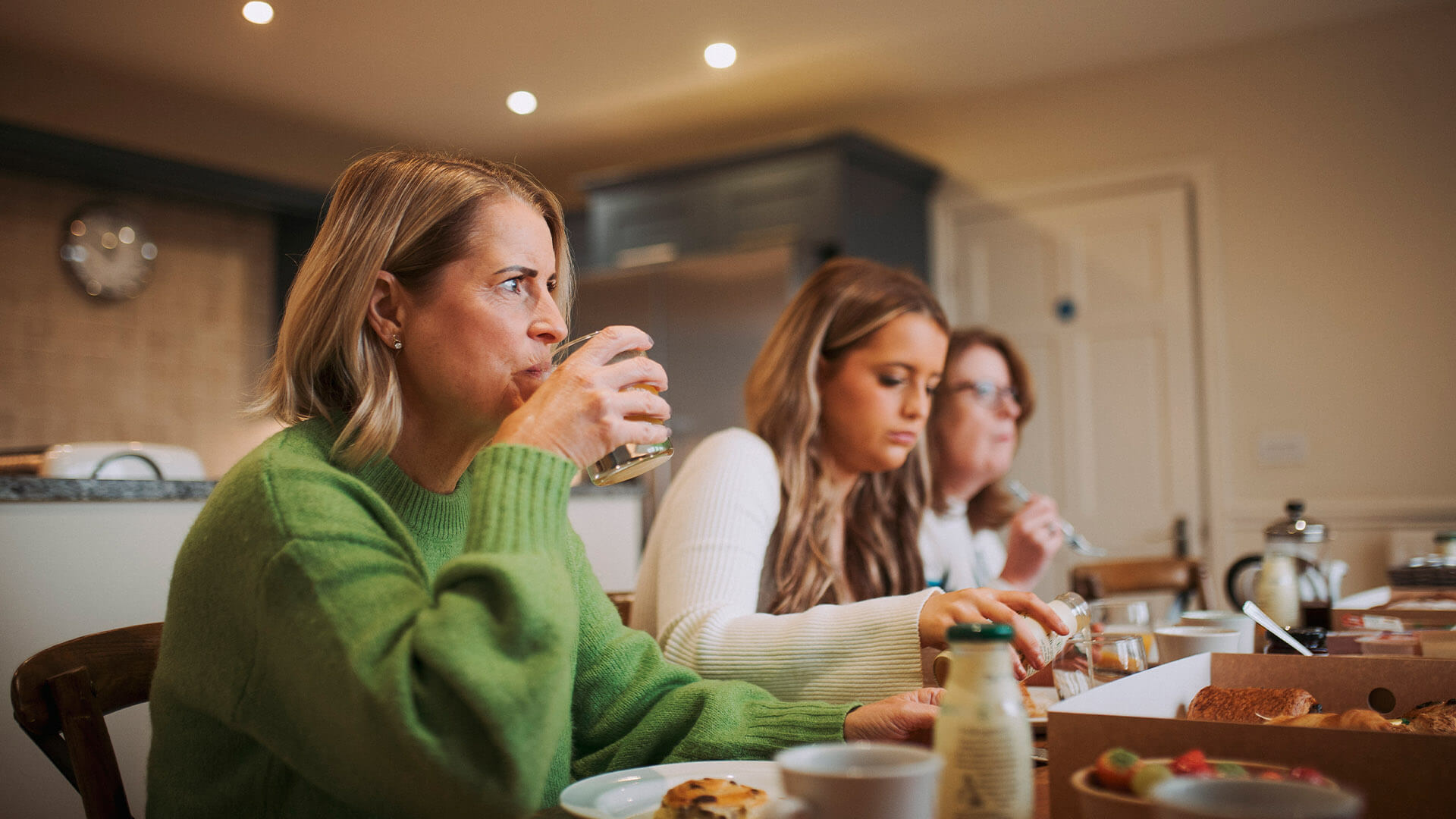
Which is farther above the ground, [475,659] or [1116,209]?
[1116,209]

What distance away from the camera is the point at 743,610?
4.43 feet

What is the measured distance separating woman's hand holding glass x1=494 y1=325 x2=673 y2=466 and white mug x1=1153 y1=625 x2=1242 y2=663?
0.69m

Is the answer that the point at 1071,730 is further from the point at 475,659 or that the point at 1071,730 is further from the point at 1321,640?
the point at 1321,640

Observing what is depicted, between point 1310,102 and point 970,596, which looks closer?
point 970,596

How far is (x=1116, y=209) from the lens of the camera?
13.6 ft

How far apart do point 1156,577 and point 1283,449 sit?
1.58 meters

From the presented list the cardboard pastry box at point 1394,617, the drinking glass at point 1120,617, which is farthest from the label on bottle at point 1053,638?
the cardboard pastry box at point 1394,617

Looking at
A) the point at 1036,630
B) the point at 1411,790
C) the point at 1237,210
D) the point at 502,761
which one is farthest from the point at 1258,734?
the point at 1237,210

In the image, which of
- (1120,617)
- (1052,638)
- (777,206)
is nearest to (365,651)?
(1052,638)

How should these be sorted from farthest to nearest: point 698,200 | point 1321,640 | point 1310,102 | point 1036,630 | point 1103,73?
point 698,200 < point 1103,73 < point 1310,102 < point 1321,640 < point 1036,630

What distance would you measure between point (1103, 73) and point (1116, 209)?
1.76 ft

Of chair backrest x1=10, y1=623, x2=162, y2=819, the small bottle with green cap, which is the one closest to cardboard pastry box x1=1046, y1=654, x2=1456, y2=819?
the small bottle with green cap

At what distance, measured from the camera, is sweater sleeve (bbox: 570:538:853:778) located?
1.01 m

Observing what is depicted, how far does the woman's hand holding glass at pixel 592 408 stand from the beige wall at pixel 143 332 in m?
3.25
